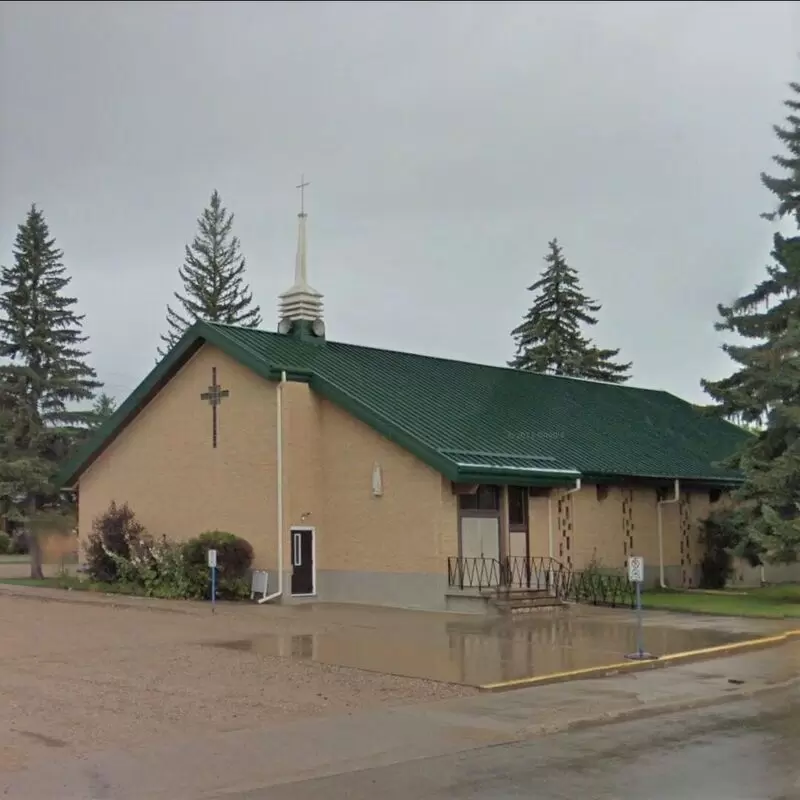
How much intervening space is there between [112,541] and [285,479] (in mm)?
6004

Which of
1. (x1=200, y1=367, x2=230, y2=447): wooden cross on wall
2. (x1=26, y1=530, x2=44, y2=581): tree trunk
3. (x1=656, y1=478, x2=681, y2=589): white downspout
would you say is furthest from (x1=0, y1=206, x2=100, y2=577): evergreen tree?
(x1=656, y1=478, x2=681, y2=589): white downspout

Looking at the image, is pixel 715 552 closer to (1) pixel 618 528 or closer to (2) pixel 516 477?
(1) pixel 618 528

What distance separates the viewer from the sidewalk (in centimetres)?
845

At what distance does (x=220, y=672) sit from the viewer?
1417cm

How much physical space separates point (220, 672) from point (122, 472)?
17.1m

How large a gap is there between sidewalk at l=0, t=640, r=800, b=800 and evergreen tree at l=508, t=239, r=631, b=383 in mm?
43596

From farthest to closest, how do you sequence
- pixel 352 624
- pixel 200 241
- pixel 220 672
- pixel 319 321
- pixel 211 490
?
pixel 200 241 < pixel 319 321 < pixel 211 490 < pixel 352 624 < pixel 220 672

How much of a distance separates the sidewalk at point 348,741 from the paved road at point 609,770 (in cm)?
37

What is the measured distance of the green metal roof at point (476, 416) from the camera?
24.9m

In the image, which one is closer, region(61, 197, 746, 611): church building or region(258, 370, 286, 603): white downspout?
region(61, 197, 746, 611): church building

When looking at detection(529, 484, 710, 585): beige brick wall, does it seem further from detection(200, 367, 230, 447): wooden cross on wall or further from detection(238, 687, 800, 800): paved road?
detection(238, 687, 800, 800): paved road

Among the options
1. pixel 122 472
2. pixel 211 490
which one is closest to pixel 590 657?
pixel 211 490

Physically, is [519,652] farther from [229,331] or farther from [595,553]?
[229,331]

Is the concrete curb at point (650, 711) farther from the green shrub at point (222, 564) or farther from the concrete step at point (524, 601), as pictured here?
the green shrub at point (222, 564)
